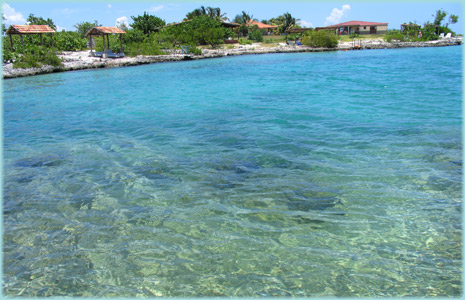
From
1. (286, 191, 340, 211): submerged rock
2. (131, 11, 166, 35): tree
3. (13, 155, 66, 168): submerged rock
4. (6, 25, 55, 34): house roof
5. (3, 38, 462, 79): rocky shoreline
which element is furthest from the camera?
(131, 11, 166, 35): tree

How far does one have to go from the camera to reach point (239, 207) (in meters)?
5.09

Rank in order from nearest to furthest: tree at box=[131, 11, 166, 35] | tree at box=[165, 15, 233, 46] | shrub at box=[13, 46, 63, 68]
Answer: shrub at box=[13, 46, 63, 68] → tree at box=[165, 15, 233, 46] → tree at box=[131, 11, 166, 35]

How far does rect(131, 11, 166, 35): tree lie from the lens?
66.8 metres

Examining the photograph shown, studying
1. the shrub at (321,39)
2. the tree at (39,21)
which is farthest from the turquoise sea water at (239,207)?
the tree at (39,21)

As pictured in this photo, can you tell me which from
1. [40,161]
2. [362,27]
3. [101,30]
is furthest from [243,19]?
[40,161]

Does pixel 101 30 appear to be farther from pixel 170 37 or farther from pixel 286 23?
pixel 286 23

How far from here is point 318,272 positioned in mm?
3590

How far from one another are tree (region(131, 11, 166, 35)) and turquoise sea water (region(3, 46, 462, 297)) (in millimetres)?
62328

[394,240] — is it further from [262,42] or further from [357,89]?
[262,42]

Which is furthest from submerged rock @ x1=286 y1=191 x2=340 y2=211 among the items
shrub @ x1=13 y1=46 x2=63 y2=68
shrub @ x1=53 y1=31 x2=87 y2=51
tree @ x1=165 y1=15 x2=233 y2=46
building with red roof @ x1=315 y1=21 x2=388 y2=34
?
building with red roof @ x1=315 y1=21 x2=388 y2=34

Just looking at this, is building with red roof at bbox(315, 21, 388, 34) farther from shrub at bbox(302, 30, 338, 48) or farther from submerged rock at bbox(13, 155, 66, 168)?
submerged rock at bbox(13, 155, 66, 168)

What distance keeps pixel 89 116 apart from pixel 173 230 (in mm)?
10624

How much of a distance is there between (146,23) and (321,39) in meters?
37.3

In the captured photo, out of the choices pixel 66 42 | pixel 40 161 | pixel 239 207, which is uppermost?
pixel 66 42
